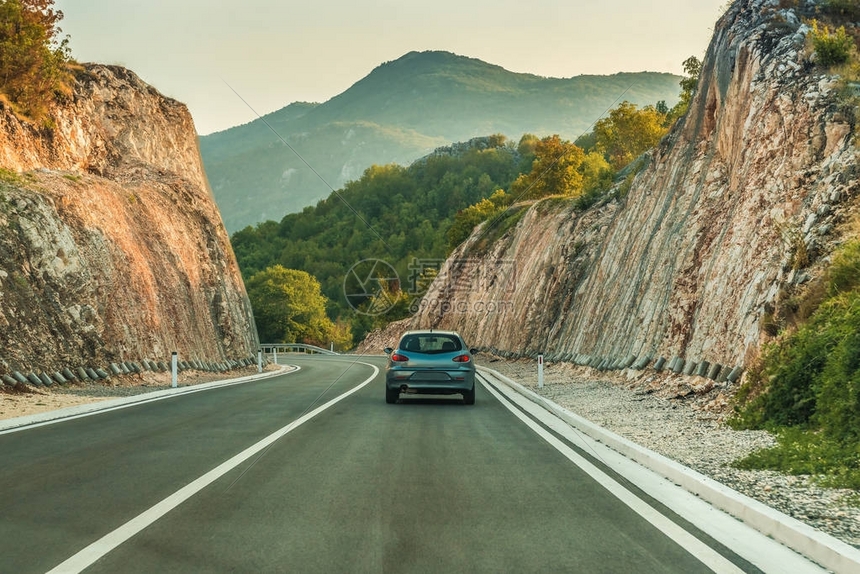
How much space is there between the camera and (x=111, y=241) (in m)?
33.3

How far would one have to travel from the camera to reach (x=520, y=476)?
9.09m

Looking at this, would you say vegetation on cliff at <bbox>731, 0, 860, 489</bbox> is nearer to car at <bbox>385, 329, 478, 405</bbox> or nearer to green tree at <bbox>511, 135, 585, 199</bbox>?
car at <bbox>385, 329, 478, 405</bbox>

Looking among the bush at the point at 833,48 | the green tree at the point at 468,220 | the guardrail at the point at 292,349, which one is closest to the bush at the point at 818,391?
the bush at the point at 833,48

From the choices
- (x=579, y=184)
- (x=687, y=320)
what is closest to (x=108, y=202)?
(x=687, y=320)

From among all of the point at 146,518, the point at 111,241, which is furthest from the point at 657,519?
the point at 111,241

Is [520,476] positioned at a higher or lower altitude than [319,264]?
lower

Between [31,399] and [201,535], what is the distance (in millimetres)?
15128

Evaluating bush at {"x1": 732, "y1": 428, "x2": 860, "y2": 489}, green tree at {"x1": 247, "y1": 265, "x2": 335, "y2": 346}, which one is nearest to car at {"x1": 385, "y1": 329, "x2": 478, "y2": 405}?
bush at {"x1": 732, "y1": 428, "x2": 860, "y2": 489}

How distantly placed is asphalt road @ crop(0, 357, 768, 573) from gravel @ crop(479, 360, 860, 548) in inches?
50.6

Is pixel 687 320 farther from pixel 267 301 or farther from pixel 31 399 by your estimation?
pixel 267 301

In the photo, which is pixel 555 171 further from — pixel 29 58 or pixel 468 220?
pixel 29 58

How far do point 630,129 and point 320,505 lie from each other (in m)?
96.3

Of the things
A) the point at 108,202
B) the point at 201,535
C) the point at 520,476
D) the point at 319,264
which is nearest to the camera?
the point at 201,535

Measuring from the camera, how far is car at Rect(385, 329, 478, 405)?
18.6 m
